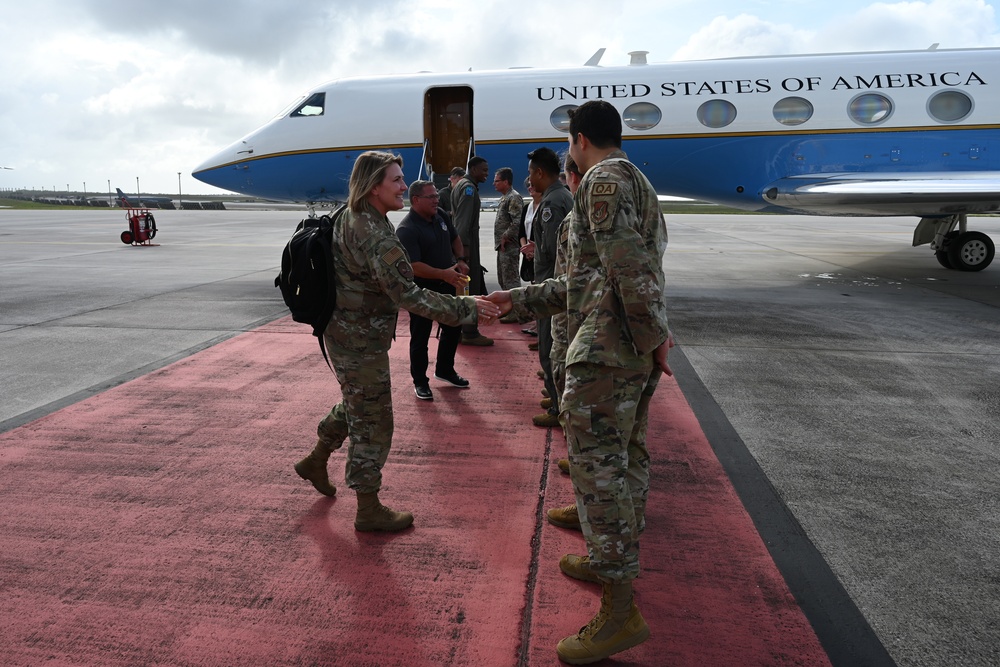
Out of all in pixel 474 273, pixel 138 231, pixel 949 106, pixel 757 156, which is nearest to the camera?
pixel 474 273

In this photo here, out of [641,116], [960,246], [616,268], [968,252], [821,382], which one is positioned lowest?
[821,382]

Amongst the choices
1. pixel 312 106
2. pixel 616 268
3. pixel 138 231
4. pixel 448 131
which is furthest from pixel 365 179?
pixel 138 231

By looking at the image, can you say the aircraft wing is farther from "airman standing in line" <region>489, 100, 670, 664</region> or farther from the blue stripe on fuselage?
"airman standing in line" <region>489, 100, 670, 664</region>

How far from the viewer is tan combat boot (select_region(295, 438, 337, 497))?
12.2 feet

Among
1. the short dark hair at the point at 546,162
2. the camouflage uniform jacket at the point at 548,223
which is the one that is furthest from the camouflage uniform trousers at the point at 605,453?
the short dark hair at the point at 546,162

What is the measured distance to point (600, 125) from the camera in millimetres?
2646

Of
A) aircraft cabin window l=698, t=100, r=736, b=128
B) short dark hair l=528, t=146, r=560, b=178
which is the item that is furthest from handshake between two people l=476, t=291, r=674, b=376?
aircraft cabin window l=698, t=100, r=736, b=128

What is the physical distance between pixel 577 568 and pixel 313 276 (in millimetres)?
1764

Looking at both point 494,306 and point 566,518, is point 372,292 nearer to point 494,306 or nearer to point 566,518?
point 494,306

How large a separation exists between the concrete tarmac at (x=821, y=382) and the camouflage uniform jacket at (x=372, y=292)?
2005 mm

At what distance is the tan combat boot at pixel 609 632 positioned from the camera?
98.1 inches

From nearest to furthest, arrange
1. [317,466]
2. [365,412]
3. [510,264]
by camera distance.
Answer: [365,412] < [317,466] < [510,264]

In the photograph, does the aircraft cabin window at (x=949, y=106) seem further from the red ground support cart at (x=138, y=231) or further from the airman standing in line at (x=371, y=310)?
the red ground support cart at (x=138, y=231)

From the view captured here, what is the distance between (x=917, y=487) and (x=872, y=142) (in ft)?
29.1
